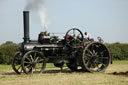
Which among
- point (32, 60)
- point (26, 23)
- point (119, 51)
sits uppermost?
point (26, 23)

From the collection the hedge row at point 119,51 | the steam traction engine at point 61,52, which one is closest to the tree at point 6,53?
the hedge row at point 119,51

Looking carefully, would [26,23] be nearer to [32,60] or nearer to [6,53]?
[32,60]

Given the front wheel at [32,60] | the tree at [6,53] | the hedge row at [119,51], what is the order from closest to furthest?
1. the front wheel at [32,60]
2. the tree at [6,53]
3. the hedge row at [119,51]

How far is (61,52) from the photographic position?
14.4m

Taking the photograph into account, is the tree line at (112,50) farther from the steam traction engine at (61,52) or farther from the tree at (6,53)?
the steam traction engine at (61,52)

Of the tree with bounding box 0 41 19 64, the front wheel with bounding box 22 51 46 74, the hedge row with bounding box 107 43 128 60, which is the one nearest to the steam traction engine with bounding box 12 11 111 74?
the front wheel with bounding box 22 51 46 74

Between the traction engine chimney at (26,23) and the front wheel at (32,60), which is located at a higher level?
the traction engine chimney at (26,23)

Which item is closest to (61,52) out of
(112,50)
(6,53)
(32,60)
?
(32,60)

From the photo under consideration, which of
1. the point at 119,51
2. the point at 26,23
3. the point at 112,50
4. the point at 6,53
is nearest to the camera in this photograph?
the point at 26,23

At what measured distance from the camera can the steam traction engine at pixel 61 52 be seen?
537 inches

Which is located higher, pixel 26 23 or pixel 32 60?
pixel 26 23

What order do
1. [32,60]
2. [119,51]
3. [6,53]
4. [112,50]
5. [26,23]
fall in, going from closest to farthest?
1. [32,60]
2. [26,23]
3. [6,53]
4. [112,50]
5. [119,51]

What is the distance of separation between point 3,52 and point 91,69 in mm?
12147

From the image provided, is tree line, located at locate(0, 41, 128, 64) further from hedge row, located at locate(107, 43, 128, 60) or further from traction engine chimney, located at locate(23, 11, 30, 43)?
traction engine chimney, located at locate(23, 11, 30, 43)
